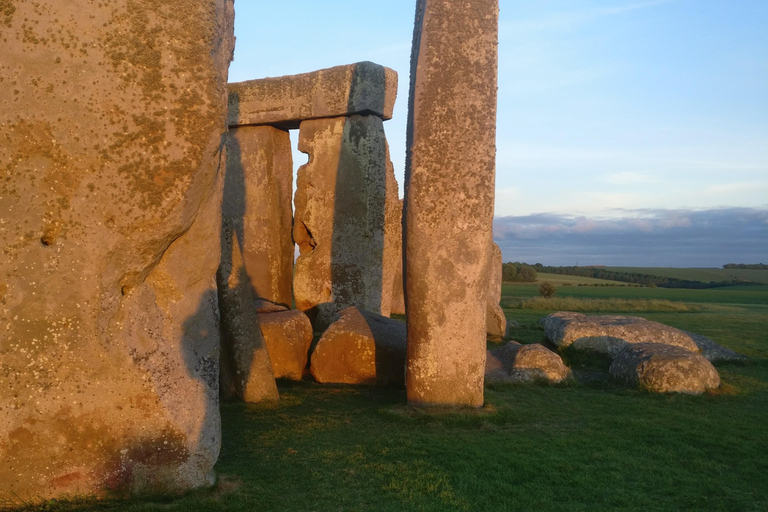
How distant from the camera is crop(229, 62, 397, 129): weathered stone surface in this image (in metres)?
11.7

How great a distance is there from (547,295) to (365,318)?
15.2 meters

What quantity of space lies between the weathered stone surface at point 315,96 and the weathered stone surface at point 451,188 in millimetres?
5593

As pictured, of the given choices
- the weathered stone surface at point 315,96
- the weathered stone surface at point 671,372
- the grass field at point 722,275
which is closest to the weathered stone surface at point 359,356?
the weathered stone surface at point 671,372

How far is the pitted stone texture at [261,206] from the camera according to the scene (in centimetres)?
1272


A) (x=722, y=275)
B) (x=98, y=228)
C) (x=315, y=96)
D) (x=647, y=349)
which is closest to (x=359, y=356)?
(x=647, y=349)

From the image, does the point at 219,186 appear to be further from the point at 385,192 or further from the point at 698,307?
the point at 698,307

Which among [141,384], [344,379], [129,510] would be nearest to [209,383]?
[141,384]

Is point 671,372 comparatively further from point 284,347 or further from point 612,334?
point 284,347

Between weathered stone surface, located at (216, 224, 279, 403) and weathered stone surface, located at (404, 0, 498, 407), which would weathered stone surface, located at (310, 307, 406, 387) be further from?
weathered stone surface, located at (404, 0, 498, 407)

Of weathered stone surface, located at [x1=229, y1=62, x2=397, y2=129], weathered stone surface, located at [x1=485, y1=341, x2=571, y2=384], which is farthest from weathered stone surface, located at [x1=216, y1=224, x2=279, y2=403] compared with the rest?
weathered stone surface, located at [x1=229, y1=62, x2=397, y2=129]

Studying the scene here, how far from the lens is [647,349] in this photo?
7.96m

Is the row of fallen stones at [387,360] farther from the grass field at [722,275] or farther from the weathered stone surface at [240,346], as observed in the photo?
the grass field at [722,275]

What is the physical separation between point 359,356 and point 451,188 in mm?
2628

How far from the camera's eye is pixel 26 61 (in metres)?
3.67
